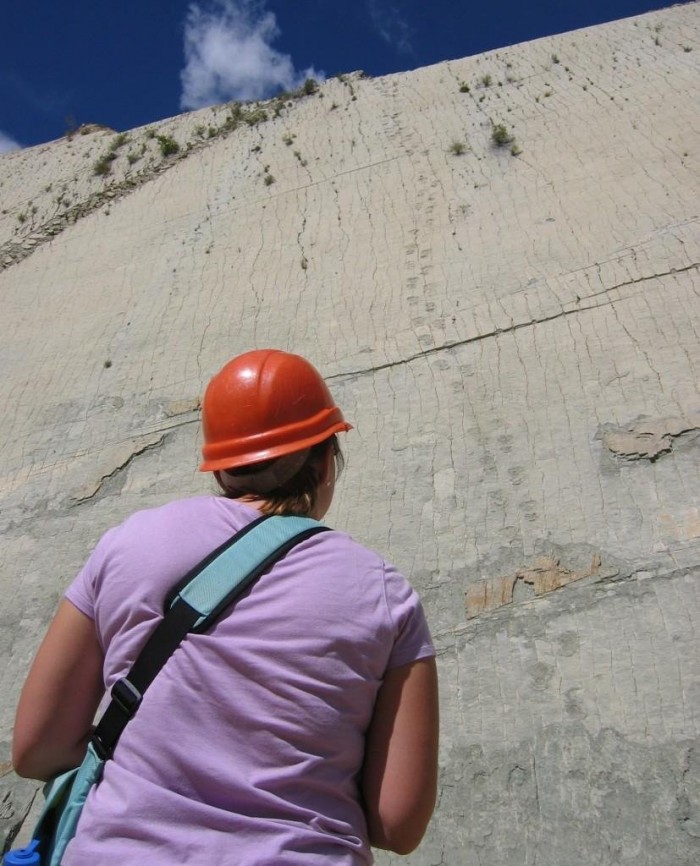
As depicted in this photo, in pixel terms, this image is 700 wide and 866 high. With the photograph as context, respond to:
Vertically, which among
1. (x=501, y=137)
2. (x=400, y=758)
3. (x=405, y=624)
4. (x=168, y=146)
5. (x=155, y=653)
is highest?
(x=155, y=653)

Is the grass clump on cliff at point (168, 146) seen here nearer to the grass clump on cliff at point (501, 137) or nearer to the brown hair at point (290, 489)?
the grass clump on cliff at point (501, 137)

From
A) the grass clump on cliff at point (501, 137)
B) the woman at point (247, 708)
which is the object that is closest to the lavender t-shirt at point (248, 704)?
the woman at point (247, 708)

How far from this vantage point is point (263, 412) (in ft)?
5.45

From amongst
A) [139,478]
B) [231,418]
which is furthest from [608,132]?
[231,418]

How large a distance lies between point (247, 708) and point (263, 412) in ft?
2.09

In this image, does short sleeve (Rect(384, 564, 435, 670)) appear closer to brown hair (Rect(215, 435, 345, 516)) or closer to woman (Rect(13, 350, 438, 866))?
woman (Rect(13, 350, 438, 866))

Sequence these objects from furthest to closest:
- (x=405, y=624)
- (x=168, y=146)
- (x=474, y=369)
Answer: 1. (x=168, y=146)
2. (x=474, y=369)
3. (x=405, y=624)

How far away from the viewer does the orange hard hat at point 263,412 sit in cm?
162

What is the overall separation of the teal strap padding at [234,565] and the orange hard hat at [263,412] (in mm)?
230

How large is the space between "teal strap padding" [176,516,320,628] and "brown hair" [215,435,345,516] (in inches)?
3.7

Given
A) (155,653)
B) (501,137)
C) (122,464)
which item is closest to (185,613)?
(155,653)

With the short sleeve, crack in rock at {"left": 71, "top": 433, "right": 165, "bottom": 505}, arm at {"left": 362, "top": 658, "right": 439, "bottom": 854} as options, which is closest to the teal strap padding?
the short sleeve

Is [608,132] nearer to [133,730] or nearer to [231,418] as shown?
[231,418]

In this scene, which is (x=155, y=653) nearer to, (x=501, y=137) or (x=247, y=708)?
(x=247, y=708)
